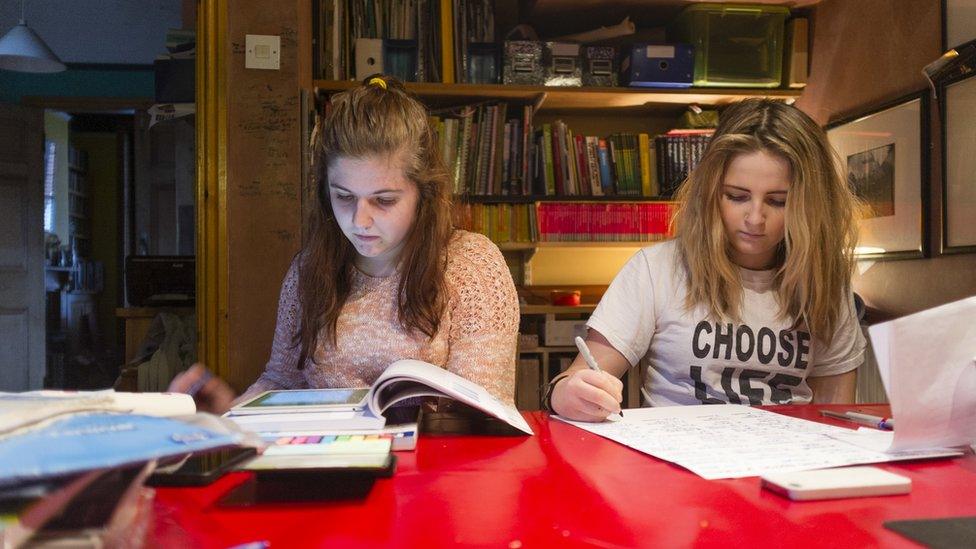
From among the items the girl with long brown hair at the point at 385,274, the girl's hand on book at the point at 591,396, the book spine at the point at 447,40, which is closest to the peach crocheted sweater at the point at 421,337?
the girl with long brown hair at the point at 385,274

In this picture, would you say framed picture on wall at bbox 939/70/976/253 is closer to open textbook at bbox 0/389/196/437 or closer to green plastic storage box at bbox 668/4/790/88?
green plastic storage box at bbox 668/4/790/88

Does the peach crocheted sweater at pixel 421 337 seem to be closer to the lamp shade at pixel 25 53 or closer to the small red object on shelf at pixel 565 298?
the small red object on shelf at pixel 565 298

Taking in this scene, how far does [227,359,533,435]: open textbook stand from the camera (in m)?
0.83

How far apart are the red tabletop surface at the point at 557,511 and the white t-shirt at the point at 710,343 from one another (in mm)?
559

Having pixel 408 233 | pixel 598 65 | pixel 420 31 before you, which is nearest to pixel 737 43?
pixel 598 65

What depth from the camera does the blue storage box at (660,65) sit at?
2979mm

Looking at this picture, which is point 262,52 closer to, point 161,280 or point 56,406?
point 161,280

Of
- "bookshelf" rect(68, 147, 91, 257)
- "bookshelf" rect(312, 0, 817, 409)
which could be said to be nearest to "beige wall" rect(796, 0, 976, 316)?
"bookshelf" rect(312, 0, 817, 409)

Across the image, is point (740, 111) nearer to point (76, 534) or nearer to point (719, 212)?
point (719, 212)

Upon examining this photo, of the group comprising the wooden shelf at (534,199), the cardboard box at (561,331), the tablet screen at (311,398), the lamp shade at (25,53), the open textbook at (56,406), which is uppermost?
the lamp shade at (25,53)

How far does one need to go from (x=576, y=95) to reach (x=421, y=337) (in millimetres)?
1898

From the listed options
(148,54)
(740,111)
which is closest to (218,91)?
(740,111)

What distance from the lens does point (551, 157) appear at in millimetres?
3113

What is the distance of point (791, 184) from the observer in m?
1.37
